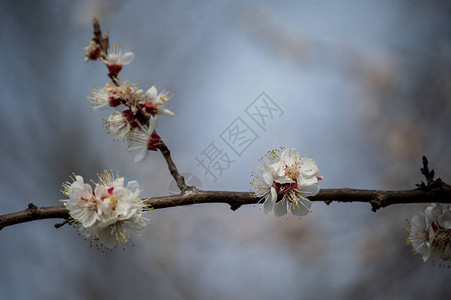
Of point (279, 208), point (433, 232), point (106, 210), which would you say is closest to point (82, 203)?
point (106, 210)

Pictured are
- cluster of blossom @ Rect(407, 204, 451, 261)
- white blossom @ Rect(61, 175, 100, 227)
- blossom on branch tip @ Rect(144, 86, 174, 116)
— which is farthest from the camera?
cluster of blossom @ Rect(407, 204, 451, 261)

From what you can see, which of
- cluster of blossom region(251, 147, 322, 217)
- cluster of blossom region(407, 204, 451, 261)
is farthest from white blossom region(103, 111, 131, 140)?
cluster of blossom region(407, 204, 451, 261)

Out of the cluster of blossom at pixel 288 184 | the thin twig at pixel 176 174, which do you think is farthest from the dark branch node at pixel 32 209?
the cluster of blossom at pixel 288 184

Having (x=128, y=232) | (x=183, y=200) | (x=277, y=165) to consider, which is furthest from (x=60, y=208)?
(x=277, y=165)

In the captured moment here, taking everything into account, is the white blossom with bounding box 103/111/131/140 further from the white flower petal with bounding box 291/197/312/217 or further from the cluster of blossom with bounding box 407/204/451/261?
the cluster of blossom with bounding box 407/204/451/261

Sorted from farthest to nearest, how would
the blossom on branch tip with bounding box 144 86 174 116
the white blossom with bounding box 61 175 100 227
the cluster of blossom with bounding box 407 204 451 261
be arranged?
the cluster of blossom with bounding box 407 204 451 261 < the blossom on branch tip with bounding box 144 86 174 116 < the white blossom with bounding box 61 175 100 227

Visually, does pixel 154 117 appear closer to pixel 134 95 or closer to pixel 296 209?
pixel 134 95

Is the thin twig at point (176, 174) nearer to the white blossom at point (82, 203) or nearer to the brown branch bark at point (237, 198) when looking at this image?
the brown branch bark at point (237, 198)
